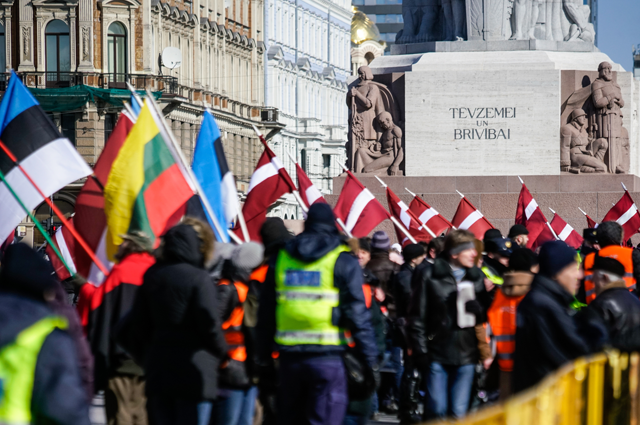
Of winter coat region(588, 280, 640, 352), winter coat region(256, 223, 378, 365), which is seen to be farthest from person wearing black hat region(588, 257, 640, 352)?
winter coat region(256, 223, 378, 365)

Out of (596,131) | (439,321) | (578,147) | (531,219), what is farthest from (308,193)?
(596,131)

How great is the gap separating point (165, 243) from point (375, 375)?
4.45ft

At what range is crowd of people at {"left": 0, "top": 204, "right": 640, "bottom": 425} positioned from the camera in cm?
660

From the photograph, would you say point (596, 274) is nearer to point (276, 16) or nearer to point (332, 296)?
point (332, 296)

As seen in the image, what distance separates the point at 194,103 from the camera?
190 feet

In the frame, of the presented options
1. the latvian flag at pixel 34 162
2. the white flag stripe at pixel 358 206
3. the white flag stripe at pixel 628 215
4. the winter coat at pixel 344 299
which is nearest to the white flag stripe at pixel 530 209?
the white flag stripe at pixel 628 215

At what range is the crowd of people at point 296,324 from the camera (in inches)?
260

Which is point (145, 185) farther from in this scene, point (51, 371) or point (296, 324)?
point (51, 371)

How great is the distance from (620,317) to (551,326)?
903 millimetres

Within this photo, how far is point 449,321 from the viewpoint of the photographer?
8.59 metres

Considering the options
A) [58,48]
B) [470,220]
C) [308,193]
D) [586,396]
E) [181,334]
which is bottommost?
[586,396]

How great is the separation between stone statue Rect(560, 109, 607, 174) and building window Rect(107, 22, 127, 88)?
35.4m

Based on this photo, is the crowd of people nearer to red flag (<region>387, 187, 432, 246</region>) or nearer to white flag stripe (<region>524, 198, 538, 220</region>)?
red flag (<region>387, 187, 432, 246</region>)

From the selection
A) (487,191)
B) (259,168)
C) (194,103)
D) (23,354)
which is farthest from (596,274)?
(194,103)
